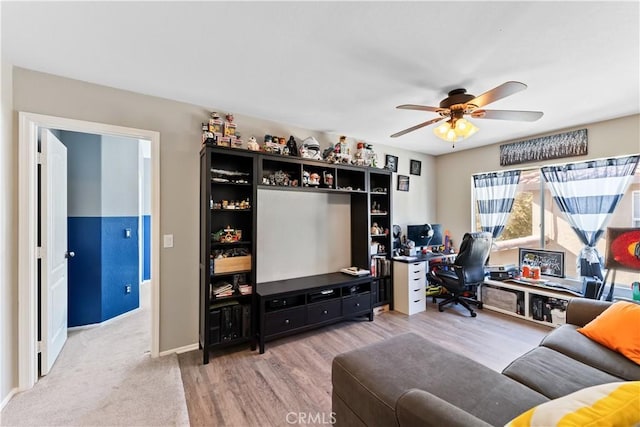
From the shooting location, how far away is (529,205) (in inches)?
153

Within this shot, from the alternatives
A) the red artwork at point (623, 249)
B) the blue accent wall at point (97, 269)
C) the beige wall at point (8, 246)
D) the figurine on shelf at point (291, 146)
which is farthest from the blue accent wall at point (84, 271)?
the red artwork at point (623, 249)

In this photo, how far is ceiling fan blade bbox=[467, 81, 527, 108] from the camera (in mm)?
1637

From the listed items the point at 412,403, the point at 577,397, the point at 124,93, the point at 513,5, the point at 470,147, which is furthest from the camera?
the point at 470,147

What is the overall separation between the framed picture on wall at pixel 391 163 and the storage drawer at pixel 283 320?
2.60 metres

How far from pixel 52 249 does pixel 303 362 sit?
7.72ft

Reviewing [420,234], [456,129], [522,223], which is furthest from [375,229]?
[522,223]

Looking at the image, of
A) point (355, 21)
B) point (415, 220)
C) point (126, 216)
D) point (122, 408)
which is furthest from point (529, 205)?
point (126, 216)

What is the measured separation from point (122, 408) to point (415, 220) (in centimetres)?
429

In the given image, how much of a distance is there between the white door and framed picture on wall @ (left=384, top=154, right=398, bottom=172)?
386cm

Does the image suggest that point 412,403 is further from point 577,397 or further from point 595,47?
point 595,47

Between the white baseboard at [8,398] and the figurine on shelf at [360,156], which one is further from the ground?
the figurine on shelf at [360,156]

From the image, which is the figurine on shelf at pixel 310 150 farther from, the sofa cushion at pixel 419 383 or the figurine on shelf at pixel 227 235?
the sofa cushion at pixel 419 383

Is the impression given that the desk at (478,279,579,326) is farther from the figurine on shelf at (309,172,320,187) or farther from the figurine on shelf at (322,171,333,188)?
the figurine on shelf at (309,172,320,187)

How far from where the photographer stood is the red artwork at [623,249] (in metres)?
2.60
